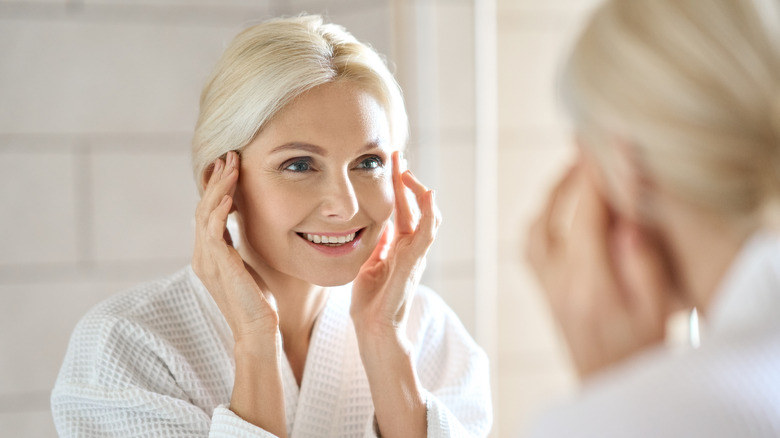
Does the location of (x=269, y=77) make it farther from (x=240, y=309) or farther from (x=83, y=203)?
(x=83, y=203)

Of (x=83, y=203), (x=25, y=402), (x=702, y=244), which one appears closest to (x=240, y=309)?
(x=702, y=244)

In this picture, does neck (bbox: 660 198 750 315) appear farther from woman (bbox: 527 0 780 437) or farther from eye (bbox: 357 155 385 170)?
eye (bbox: 357 155 385 170)

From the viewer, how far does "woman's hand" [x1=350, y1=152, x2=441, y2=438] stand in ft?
4.35

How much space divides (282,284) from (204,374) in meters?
0.20

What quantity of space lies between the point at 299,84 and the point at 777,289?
0.78 metres

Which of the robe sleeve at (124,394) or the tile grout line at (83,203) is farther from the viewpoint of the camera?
the tile grout line at (83,203)

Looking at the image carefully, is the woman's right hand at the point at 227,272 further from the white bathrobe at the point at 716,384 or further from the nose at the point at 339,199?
the white bathrobe at the point at 716,384

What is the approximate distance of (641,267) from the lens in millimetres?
848

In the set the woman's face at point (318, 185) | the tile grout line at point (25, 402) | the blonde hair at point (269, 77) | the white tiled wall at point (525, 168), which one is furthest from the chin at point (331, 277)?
the tile grout line at point (25, 402)

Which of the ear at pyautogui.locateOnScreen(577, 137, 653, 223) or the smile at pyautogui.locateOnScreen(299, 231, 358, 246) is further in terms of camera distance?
the smile at pyautogui.locateOnScreen(299, 231, 358, 246)

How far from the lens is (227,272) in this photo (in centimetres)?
128

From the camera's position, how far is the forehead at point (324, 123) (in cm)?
130

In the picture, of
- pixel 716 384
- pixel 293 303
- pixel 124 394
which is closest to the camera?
pixel 716 384

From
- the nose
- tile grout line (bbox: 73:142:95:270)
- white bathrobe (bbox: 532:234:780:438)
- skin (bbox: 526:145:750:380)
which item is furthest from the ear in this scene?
tile grout line (bbox: 73:142:95:270)
